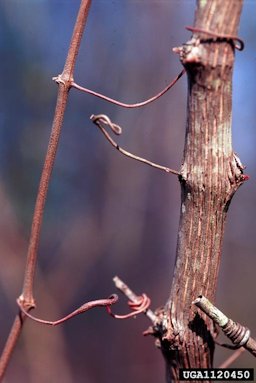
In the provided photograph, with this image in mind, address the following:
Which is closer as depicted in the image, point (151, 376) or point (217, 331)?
point (217, 331)

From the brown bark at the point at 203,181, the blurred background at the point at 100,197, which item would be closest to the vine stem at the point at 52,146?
the brown bark at the point at 203,181

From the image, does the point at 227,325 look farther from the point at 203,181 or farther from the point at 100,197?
the point at 100,197

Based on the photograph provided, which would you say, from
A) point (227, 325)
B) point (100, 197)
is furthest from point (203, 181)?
point (100, 197)

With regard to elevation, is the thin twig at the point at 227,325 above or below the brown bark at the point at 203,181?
below

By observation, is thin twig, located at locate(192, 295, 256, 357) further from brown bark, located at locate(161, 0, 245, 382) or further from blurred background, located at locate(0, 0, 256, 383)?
blurred background, located at locate(0, 0, 256, 383)

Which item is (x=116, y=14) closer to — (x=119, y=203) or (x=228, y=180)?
(x=119, y=203)

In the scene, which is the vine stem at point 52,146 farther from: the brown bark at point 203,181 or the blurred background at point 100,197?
the blurred background at point 100,197

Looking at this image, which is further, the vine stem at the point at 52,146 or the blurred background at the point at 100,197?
the blurred background at the point at 100,197

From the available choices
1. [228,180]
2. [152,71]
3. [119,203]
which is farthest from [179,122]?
[228,180]
